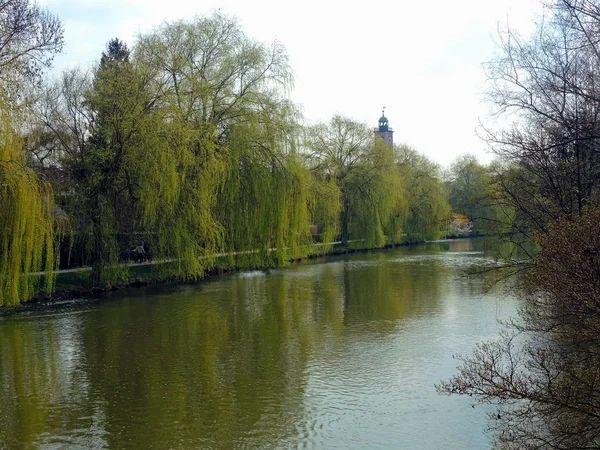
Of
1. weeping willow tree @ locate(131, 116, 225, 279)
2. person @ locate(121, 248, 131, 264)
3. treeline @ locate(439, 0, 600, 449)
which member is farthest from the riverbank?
treeline @ locate(439, 0, 600, 449)

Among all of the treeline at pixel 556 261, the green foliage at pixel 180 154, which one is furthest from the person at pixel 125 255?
the treeline at pixel 556 261

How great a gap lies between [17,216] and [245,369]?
8.04m

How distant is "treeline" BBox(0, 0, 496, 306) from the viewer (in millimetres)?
15781

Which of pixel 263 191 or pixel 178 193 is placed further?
pixel 263 191

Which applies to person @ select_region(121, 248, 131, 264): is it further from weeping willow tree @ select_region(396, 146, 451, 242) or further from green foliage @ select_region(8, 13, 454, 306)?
weeping willow tree @ select_region(396, 146, 451, 242)

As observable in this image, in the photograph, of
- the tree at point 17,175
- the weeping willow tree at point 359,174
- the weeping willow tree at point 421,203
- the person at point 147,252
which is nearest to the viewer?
the tree at point 17,175

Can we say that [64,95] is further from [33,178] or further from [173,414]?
[173,414]

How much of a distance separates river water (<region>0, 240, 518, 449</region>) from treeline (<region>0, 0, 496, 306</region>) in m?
2.04

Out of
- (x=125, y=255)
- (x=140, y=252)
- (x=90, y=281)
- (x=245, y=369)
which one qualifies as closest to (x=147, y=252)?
(x=140, y=252)

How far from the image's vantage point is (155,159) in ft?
65.0

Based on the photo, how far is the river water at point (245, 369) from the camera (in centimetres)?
841

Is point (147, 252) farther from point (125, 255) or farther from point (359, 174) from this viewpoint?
point (359, 174)

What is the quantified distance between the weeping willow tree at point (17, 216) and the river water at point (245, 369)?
1207 mm

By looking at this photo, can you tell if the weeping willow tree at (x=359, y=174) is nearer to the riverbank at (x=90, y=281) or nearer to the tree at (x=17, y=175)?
the riverbank at (x=90, y=281)
